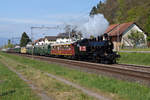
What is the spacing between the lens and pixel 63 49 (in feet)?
119

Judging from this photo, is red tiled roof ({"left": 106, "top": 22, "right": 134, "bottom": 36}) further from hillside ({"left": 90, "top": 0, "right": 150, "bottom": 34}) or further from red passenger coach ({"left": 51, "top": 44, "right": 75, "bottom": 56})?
red passenger coach ({"left": 51, "top": 44, "right": 75, "bottom": 56})

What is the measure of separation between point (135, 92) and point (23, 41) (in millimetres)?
149463

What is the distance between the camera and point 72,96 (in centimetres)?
898

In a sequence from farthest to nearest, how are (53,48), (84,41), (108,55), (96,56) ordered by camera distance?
(53,48) < (84,41) < (96,56) < (108,55)

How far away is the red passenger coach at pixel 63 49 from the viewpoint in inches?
1264

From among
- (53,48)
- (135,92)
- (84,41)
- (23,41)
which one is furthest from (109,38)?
(23,41)

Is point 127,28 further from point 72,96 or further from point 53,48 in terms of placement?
point 72,96

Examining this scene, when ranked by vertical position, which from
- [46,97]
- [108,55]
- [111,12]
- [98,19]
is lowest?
[46,97]

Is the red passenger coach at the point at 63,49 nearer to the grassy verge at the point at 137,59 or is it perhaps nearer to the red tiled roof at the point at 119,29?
the grassy verge at the point at 137,59

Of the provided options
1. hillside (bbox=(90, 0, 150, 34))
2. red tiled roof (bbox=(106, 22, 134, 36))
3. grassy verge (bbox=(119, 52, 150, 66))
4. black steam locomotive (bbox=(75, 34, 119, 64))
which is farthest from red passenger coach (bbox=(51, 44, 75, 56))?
hillside (bbox=(90, 0, 150, 34))

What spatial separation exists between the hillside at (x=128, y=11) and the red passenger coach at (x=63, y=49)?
1220 inches

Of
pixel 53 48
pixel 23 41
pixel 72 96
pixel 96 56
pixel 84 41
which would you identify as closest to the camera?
pixel 72 96

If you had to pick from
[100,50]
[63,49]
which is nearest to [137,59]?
[100,50]

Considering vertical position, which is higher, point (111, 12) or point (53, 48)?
point (111, 12)
